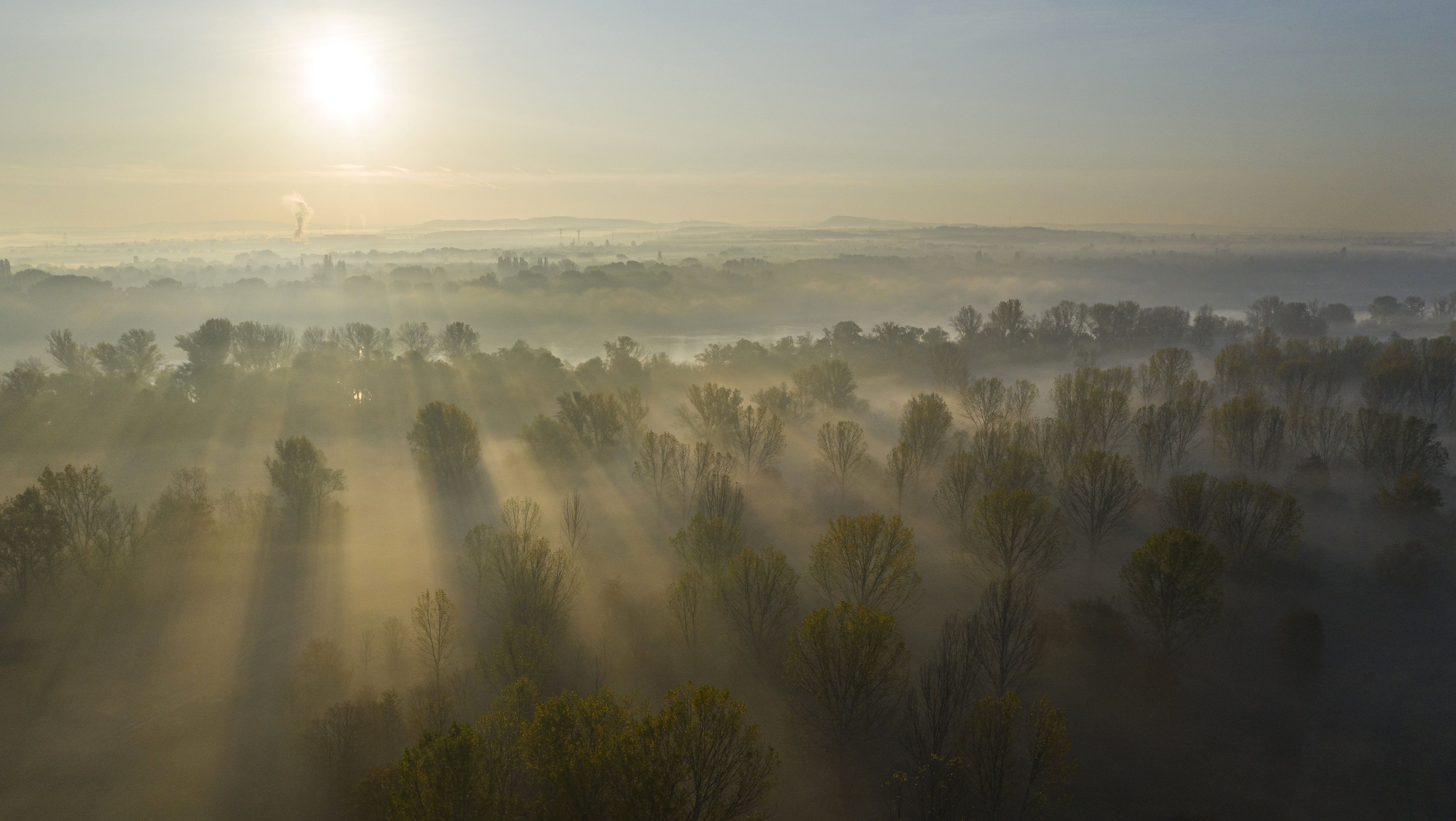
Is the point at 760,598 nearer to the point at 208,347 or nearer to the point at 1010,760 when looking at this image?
the point at 1010,760

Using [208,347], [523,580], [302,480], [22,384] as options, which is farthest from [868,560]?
[208,347]

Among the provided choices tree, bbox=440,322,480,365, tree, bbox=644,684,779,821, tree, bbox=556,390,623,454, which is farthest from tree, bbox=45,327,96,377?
tree, bbox=644,684,779,821

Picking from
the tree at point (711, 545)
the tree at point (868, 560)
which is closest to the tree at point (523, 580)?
the tree at point (711, 545)

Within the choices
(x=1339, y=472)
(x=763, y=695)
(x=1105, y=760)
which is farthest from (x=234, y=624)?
(x=1339, y=472)

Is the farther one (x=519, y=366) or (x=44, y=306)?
(x=44, y=306)

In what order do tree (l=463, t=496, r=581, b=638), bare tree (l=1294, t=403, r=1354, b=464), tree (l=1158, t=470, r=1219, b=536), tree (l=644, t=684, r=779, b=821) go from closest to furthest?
tree (l=644, t=684, r=779, b=821)
tree (l=463, t=496, r=581, b=638)
tree (l=1158, t=470, r=1219, b=536)
bare tree (l=1294, t=403, r=1354, b=464)

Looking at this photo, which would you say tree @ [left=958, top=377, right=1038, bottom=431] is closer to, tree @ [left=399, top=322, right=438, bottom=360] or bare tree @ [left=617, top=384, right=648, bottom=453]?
bare tree @ [left=617, top=384, right=648, bottom=453]

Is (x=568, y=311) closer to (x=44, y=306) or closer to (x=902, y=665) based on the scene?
(x=44, y=306)
